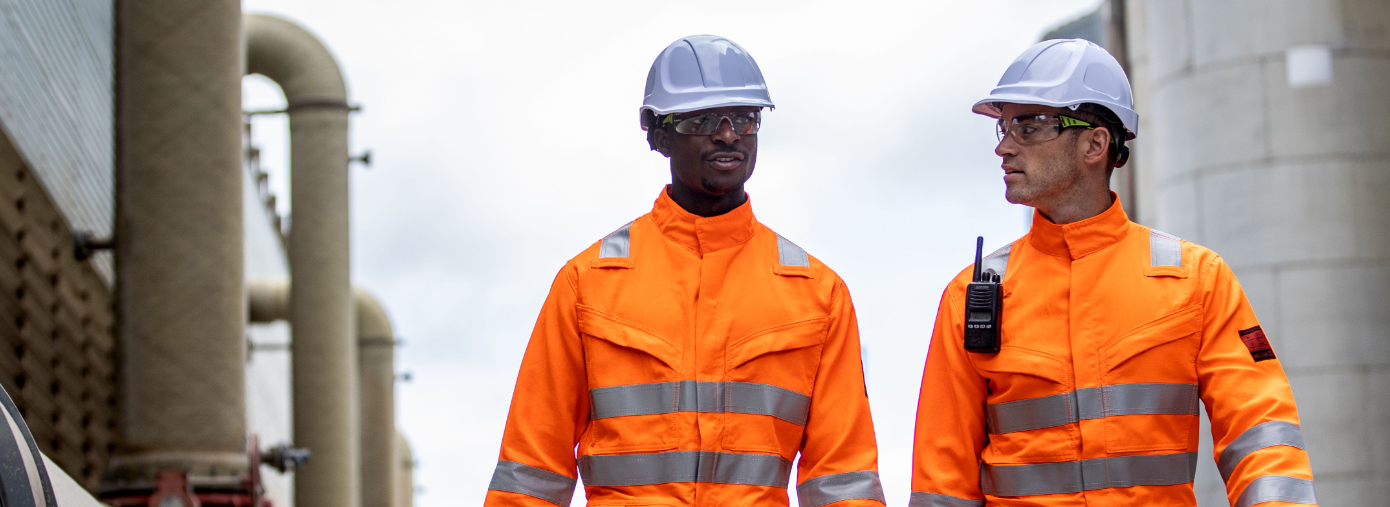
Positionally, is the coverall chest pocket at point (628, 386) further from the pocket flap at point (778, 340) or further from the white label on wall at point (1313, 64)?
the white label on wall at point (1313, 64)

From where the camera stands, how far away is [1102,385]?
392cm

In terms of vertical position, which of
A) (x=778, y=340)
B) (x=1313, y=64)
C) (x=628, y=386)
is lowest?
(x=628, y=386)

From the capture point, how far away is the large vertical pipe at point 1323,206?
34.7 ft

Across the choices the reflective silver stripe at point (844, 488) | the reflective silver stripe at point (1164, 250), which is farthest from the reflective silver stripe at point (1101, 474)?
the reflective silver stripe at point (1164, 250)

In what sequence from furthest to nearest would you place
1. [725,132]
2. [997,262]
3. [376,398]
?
[376,398]
[997,262]
[725,132]

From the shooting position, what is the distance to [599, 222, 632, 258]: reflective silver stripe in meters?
4.14

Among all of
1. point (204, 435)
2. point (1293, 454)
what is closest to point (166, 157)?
point (204, 435)

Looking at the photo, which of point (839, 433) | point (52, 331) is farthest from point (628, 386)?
point (52, 331)

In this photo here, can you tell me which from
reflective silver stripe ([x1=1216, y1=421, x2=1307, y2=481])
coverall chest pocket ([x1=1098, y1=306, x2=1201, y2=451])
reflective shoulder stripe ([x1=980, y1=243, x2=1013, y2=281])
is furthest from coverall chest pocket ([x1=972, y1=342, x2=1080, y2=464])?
reflective silver stripe ([x1=1216, y1=421, x2=1307, y2=481])

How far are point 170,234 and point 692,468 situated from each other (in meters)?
6.77

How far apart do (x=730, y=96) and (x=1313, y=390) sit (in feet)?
26.3

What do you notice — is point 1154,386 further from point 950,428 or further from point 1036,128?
point 1036,128

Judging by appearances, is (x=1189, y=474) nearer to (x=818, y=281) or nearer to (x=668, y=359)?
(x=818, y=281)

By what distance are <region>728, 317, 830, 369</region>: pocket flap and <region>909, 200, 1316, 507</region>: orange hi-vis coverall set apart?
0.39m
